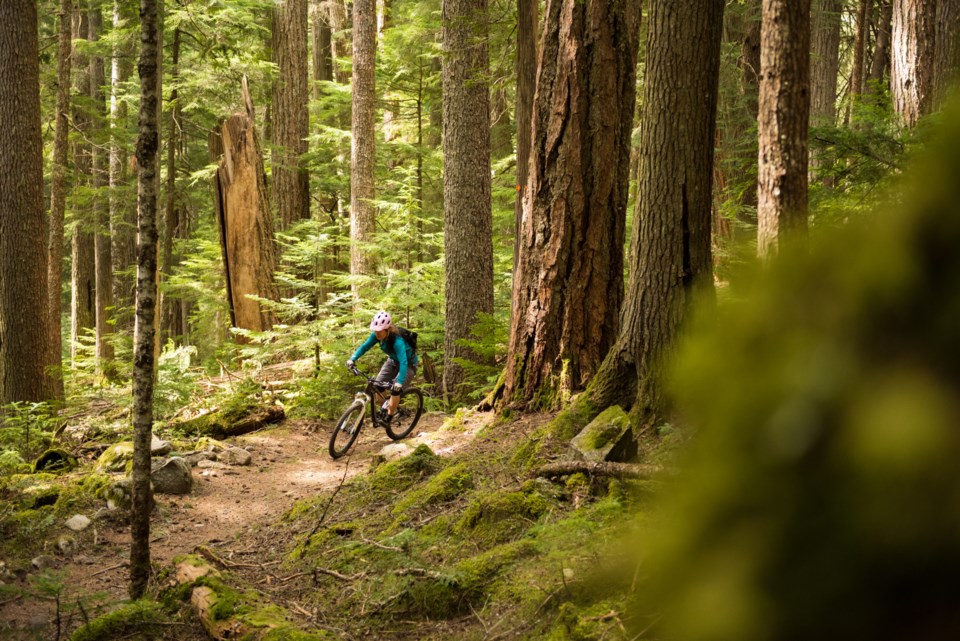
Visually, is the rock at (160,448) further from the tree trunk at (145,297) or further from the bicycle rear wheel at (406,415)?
the tree trunk at (145,297)

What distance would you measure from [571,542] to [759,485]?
4.36 metres

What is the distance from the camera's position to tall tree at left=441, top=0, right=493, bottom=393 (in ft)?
38.4

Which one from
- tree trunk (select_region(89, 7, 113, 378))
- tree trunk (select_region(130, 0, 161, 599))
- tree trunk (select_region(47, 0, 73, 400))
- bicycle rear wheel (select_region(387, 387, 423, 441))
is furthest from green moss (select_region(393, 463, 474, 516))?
tree trunk (select_region(89, 7, 113, 378))

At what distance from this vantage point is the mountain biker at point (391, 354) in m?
10.6

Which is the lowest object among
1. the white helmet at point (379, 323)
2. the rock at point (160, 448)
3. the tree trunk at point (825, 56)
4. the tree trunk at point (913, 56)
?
the rock at point (160, 448)

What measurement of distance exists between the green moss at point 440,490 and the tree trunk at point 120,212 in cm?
1700

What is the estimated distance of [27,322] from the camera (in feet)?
37.5

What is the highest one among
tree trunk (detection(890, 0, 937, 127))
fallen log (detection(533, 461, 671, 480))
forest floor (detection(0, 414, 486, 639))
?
tree trunk (detection(890, 0, 937, 127))

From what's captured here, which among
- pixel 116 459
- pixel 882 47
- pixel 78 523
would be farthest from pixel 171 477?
pixel 882 47

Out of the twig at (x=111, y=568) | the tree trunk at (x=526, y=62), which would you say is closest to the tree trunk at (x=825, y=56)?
the tree trunk at (x=526, y=62)

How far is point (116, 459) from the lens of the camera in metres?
9.45

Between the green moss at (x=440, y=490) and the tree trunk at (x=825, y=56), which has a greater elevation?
the tree trunk at (x=825, y=56)

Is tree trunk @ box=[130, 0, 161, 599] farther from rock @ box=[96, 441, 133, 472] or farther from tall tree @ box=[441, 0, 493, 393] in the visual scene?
tall tree @ box=[441, 0, 493, 393]

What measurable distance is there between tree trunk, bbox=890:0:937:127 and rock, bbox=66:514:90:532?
11055 mm
